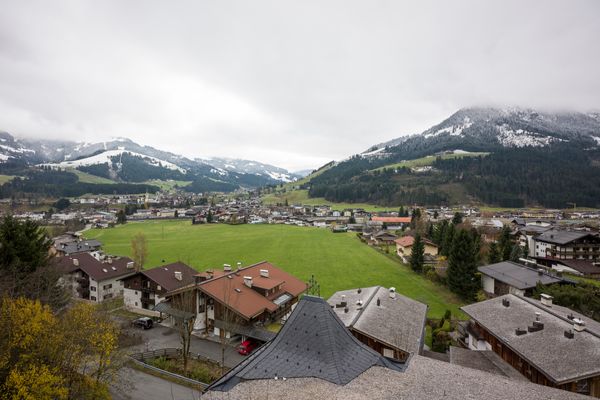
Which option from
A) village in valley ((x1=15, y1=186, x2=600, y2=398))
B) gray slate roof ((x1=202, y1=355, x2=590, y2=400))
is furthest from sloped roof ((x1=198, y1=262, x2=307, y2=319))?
gray slate roof ((x1=202, y1=355, x2=590, y2=400))

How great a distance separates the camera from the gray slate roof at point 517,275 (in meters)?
41.7

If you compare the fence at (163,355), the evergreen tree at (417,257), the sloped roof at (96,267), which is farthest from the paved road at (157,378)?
the evergreen tree at (417,257)

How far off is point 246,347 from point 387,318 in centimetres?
1407

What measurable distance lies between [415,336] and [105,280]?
158 ft

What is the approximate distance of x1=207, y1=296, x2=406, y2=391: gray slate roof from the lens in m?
14.9

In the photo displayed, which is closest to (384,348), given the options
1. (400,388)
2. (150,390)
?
(400,388)

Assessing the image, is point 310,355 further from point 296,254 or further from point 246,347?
point 296,254

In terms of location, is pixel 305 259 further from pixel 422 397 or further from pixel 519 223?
pixel 519 223

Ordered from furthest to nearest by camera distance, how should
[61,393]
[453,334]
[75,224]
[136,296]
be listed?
[75,224] → [136,296] → [453,334] → [61,393]

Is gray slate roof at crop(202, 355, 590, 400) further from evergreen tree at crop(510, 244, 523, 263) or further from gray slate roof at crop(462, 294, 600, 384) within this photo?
evergreen tree at crop(510, 244, 523, 263)

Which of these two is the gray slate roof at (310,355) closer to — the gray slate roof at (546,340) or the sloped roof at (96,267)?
the gray slate roof at (546,340)

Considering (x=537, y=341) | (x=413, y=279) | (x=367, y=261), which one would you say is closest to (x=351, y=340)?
(x=537, y=341)

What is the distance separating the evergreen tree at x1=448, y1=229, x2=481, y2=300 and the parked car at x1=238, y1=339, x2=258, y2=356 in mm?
31996

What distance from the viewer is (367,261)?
75125mm
